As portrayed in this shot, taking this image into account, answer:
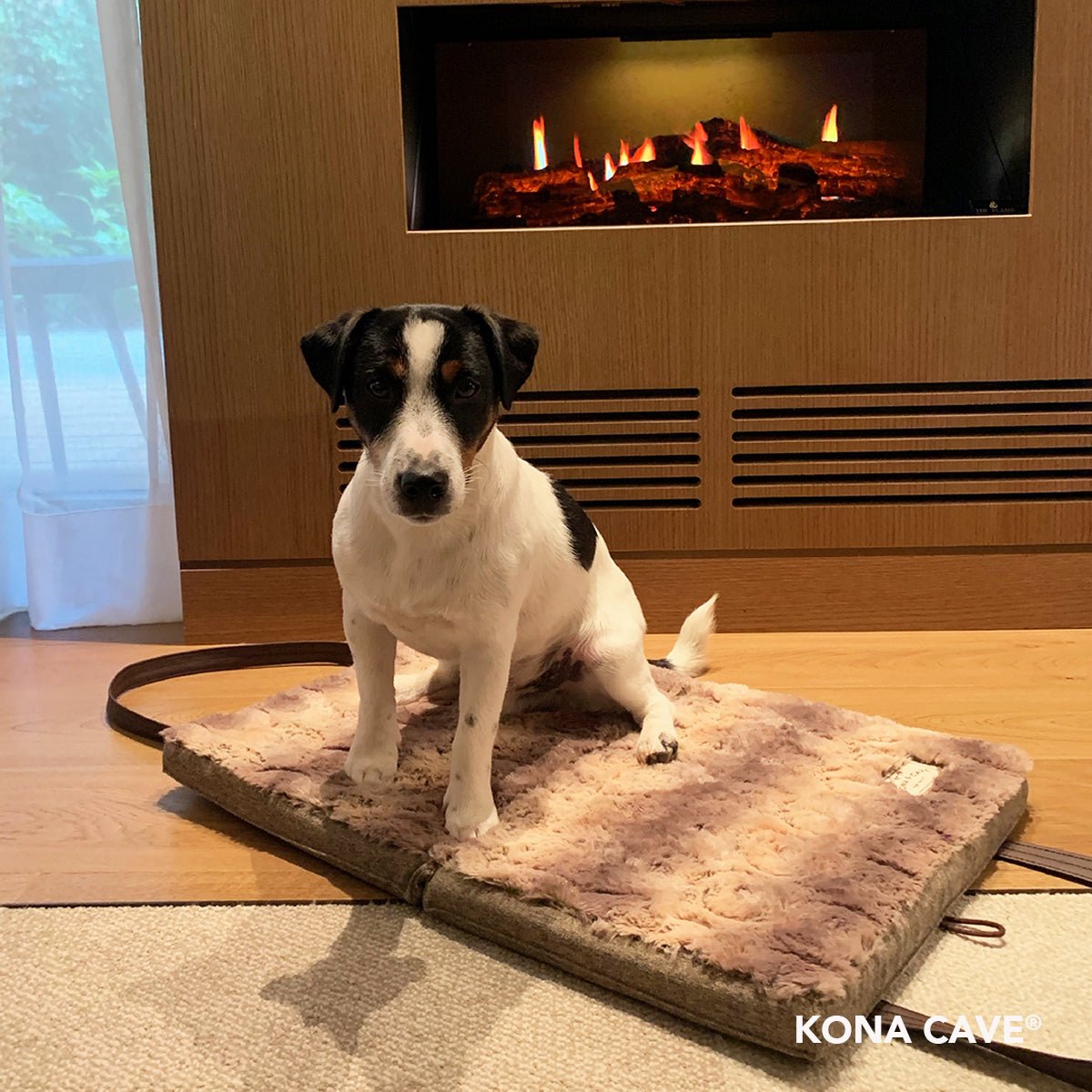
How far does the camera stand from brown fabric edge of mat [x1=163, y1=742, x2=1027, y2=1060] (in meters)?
1.01

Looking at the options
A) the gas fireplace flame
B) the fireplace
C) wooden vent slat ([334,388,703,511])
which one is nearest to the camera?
wooden vent slat ([334,388,703,511])

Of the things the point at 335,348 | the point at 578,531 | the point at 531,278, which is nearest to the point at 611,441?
the point at 531,278

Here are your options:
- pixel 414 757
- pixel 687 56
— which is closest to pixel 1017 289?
pixel 687 56

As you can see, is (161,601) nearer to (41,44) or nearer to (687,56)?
(41,44)

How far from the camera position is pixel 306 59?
215 cm

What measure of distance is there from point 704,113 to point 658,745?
1.81 metres

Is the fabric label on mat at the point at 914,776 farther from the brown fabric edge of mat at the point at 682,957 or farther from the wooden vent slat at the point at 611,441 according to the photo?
the wooden vent slat at the point at 611,441

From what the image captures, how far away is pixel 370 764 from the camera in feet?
4.79

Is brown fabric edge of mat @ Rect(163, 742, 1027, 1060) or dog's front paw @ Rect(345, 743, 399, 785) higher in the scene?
dog's front paw @ Rect(345, 743, 399, 785)

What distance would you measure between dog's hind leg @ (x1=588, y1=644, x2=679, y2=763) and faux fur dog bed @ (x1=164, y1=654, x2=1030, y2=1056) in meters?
0.03

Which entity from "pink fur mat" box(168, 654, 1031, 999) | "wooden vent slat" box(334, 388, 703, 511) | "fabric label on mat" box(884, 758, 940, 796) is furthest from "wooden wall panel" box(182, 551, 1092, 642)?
"fabric label on mat" box(884, 758, 940, 796)

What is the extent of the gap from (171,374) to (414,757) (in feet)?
3.78

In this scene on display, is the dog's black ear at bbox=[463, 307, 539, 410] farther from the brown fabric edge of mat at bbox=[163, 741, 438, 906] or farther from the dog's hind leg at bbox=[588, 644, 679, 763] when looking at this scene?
the brown fabric edge of mat at bbox=[163, 741, 438, 906]

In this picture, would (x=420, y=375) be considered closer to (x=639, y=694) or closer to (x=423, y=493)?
(x=423, y=493)
